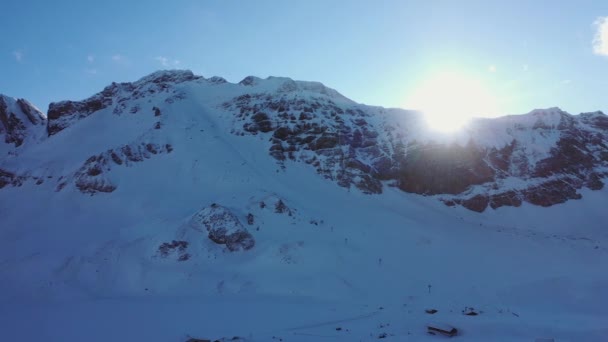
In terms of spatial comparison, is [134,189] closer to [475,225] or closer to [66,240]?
[66,240]

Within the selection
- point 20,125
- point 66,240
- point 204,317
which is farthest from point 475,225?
point 20,125

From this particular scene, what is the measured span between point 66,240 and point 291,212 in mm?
19927

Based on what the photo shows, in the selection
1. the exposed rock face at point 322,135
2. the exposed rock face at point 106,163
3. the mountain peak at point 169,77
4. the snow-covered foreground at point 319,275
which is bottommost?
the snow-covered foreground at point 319,275

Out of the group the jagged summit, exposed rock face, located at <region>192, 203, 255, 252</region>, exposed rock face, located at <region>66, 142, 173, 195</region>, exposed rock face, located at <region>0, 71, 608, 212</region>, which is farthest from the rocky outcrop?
the jagged summit

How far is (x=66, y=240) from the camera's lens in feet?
113

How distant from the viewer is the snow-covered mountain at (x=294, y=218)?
79.7 feet

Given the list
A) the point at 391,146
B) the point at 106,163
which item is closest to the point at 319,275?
the point at 391,146

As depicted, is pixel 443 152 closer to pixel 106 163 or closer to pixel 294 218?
pixel 294 218

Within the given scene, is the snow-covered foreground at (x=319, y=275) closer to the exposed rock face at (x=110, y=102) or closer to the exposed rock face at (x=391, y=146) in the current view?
the exposed rock face at (x=391, y=146)

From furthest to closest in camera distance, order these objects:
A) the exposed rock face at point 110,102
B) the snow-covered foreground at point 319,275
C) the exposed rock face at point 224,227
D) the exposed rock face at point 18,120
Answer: the exposed rock face at point 18,120, the exposed rock face at point 110,102, the exposed rock face at point 224,227, the snow-covered foreground at point 319,275

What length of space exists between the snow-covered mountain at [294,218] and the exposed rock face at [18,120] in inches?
17.5

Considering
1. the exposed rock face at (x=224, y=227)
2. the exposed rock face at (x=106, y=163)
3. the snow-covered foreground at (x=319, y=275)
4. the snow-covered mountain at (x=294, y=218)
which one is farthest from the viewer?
the exposed rock face at (x=106, y=163)

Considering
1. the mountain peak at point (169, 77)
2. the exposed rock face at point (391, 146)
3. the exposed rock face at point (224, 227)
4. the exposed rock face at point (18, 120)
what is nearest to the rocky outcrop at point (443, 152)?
the exposed rock face at point (391, 146)

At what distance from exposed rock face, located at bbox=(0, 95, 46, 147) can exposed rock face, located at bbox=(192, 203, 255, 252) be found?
47.4 meters
